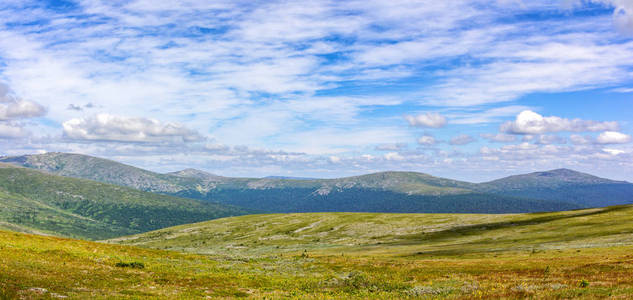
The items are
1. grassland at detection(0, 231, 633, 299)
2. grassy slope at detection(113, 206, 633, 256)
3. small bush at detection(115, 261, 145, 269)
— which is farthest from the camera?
grassy slope at detection(113, 206, 633, 256)

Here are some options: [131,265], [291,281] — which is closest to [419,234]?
[291,281]

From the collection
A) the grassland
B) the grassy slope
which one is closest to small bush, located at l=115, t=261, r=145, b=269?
the grassland

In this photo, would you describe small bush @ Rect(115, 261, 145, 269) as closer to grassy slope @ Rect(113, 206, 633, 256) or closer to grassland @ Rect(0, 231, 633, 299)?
grassland @ Rect(0, 231, 633, 299)

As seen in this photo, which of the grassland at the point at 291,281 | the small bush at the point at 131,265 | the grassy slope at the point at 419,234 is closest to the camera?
the grassland at the point at 291,281

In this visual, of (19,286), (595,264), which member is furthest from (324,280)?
(595,264)

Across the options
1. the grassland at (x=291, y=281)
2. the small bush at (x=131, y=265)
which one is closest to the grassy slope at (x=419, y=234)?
the grassland at (x=291, y=281)

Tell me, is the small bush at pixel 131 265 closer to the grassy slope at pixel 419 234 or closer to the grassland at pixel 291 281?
the grassland at pixel 291 281

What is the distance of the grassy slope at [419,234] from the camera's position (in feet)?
249

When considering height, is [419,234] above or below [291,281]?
below

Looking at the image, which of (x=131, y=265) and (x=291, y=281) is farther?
(x=131, y=265)

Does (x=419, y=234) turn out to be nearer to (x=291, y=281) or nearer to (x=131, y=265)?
(x=291, y=281)

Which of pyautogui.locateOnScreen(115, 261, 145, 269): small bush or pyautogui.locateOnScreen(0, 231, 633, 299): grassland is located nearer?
pyautogui.locateOnScreen(0, 231, 633, 299): grassland

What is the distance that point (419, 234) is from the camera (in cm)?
12231

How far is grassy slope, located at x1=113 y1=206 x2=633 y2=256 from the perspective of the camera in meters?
75.8
